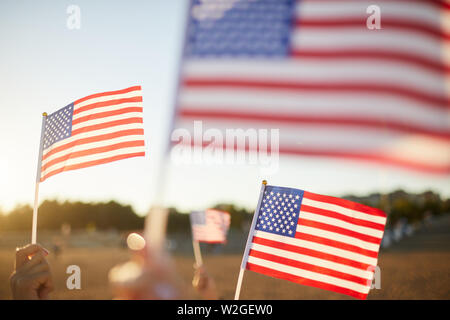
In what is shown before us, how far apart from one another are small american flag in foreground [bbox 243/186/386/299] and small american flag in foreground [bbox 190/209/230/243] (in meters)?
6.52

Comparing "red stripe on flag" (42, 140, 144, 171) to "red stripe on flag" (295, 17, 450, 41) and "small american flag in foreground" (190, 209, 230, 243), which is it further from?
"small american flag in foreground" (190, 209, 230, 243)

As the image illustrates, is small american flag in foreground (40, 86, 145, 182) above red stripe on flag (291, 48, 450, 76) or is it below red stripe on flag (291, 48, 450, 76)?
below

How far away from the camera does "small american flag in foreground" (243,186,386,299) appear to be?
4781 mm

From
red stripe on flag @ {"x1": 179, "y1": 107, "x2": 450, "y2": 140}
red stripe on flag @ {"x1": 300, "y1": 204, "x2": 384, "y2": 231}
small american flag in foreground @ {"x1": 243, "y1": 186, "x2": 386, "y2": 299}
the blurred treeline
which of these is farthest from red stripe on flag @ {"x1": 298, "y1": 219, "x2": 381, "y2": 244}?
the blurred treeline

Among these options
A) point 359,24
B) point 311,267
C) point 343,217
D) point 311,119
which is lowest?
point 311,267

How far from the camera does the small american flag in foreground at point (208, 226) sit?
11.5 meters

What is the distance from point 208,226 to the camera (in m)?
11.5

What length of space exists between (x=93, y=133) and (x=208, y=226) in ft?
20.5

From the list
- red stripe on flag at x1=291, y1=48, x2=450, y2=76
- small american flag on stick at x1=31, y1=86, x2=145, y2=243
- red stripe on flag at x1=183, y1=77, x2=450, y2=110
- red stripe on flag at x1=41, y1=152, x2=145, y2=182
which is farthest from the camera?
small american flag on stick at x1=31, y1=86, x2=145, y2=243

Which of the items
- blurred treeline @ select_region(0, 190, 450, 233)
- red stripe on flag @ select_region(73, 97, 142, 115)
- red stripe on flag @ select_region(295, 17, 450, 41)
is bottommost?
blurred treeline @ select_region(0, 190, 450, 233)

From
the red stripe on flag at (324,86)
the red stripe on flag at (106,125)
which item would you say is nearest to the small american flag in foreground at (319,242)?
the red stripe on flag at (324,86)

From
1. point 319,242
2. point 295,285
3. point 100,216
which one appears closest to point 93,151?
point 319,242

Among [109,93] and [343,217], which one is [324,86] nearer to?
[343,217]
